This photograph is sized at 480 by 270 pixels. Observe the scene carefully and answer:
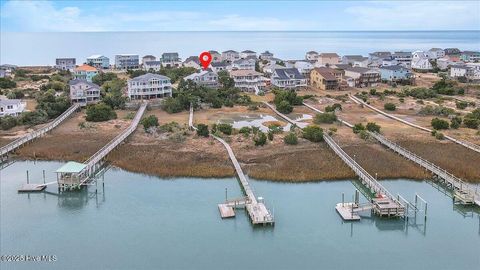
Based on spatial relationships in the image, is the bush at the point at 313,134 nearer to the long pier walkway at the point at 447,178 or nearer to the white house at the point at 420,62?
the long pier walkway at the point at 447,178

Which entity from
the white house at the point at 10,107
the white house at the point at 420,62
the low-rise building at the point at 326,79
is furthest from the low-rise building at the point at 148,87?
the white house at the point at 420,62

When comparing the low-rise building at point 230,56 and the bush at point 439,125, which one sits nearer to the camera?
the bush at point 439,125

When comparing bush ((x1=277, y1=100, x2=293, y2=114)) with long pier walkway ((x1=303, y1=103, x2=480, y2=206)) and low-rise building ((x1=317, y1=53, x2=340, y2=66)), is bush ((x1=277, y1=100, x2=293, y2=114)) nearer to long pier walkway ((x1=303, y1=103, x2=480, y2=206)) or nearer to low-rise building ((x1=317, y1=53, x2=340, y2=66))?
long pier walkway ((x1=303, y1=103, x2=480, y2=206))

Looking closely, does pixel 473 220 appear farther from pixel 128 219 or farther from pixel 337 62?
pixel 337 62

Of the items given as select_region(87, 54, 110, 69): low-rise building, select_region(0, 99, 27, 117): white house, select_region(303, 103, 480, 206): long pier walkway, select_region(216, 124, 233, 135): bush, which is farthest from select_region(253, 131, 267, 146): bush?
select_region(87, 54, 110, 69): low-rise building

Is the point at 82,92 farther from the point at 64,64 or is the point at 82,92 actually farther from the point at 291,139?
the point at 64,64

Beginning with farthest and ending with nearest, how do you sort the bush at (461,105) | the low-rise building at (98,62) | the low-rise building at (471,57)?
the low-rise building at (471,57) < the low-rise building at (98,62) < the bush at (461,105)

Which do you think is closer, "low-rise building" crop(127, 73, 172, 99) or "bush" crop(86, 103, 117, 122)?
"bush" crop(86, 103, 117, 122)

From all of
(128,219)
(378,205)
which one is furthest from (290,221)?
(128,219)
